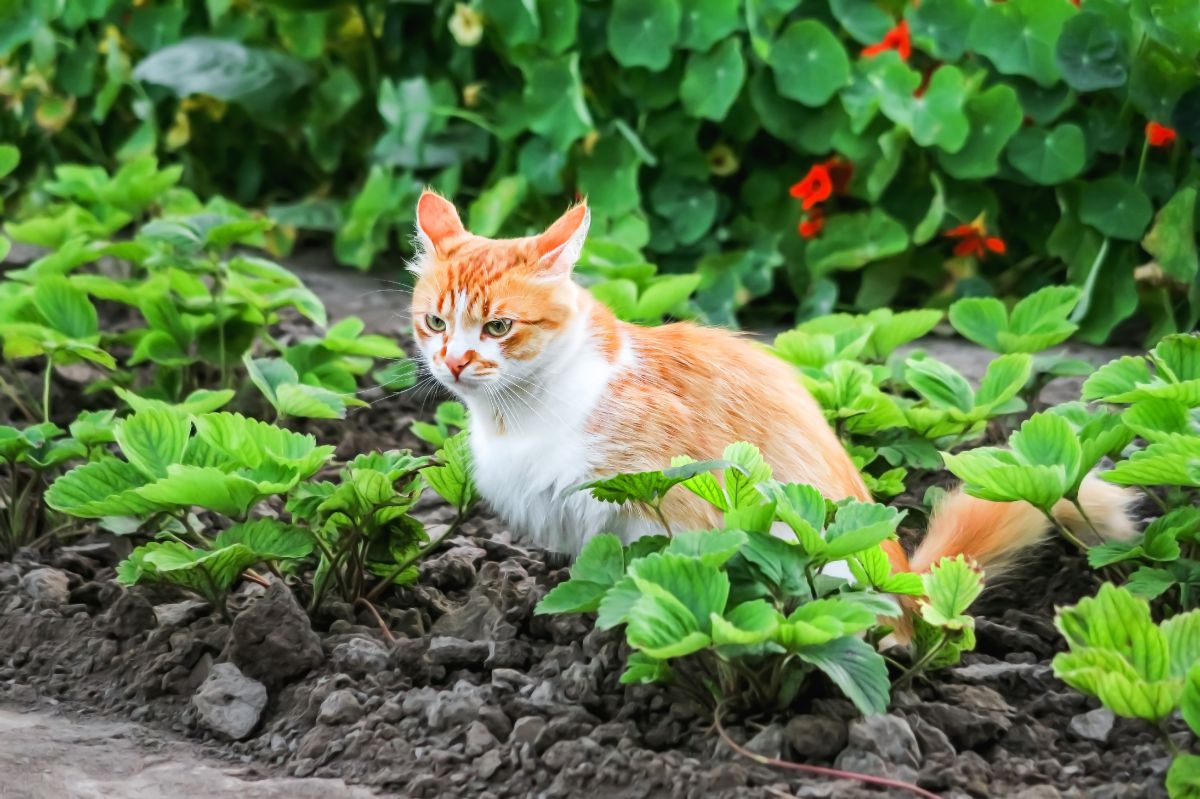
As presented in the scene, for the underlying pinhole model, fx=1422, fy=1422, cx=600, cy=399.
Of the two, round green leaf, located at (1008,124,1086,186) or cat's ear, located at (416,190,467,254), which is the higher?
round green leaf, located at (1008,124,1086,186)

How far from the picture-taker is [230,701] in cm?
239

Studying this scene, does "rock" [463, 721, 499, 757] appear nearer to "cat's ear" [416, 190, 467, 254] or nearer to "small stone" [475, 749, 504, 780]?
"small stone" [475, 749, 504, 780]

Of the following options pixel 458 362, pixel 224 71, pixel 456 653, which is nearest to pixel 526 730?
pixel 456 653

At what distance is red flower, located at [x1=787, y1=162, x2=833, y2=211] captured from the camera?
4266 mm

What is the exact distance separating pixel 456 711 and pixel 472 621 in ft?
1.05

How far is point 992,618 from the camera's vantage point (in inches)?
103

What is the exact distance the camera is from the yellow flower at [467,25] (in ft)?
15.5

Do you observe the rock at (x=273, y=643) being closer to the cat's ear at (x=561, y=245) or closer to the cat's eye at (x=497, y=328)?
the cat's eye at (x=497, y=328)

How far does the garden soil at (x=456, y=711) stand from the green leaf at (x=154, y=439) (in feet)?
0.97

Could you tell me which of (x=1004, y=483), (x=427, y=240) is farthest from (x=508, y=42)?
(x=1004, y=483)

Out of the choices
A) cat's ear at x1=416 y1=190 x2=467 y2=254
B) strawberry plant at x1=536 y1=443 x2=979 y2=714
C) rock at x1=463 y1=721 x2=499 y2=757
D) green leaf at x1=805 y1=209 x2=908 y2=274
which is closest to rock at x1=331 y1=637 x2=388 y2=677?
rock at x1=463 y1=721 x2=499 y2=757

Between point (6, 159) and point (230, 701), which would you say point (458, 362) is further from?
point (6, 159)

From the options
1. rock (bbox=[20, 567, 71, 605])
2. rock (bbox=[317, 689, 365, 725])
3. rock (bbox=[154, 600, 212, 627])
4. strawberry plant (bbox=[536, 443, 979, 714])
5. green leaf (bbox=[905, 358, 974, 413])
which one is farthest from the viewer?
green leaf (bbox=[905, 358, 974, 413])

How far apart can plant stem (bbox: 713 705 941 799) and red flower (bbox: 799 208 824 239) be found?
2.56 m
